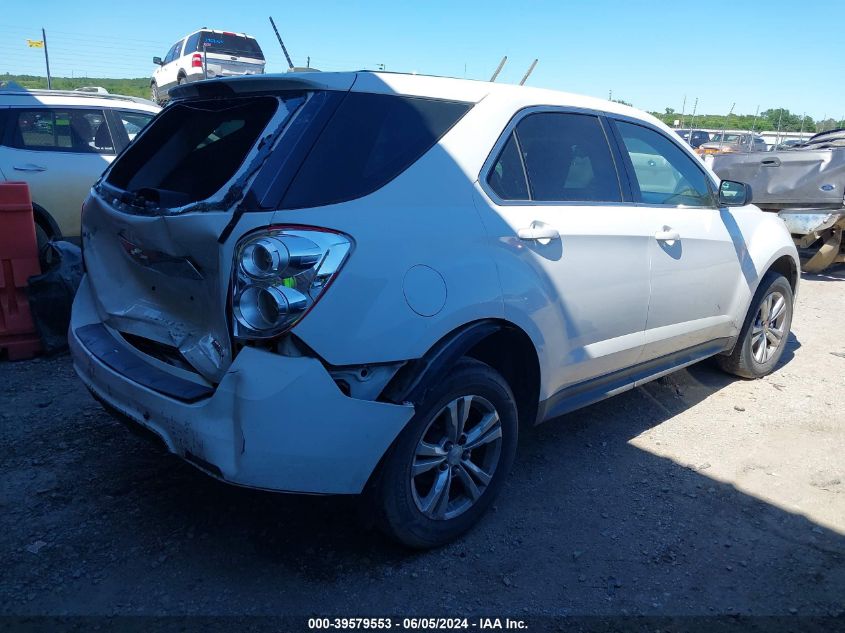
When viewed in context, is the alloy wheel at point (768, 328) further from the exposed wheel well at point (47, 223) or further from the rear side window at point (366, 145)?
the exposed wheel well at point (47, 223)

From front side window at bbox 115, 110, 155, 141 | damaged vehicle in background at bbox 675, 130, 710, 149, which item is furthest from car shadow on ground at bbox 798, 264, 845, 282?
damaged vehicle in background at bbox 675, 130, 710, 149

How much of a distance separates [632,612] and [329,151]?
2016 millimetres

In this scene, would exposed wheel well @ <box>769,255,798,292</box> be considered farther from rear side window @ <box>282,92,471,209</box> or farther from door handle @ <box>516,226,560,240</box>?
rear side window @ <box>282,92,471,209</box>

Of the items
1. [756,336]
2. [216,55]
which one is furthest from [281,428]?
[216,55]

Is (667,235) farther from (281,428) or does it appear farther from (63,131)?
(63,131)

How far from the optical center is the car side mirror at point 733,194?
4305 millimetres

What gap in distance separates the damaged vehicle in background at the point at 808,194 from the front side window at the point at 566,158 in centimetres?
593

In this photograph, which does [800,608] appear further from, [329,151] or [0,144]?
[0,144]

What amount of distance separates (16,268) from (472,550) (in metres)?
3.83

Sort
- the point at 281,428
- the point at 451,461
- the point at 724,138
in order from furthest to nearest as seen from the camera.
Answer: the point at 724,138 < the point at 451,461 < the point at 281,428

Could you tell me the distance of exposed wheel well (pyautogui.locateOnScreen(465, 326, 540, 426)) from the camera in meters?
2.95

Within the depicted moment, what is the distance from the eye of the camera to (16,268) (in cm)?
481

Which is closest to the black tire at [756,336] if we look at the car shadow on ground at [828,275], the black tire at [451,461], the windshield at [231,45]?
the black tire at [451,461]

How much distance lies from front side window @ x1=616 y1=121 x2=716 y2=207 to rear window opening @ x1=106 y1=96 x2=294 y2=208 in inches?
79.8
